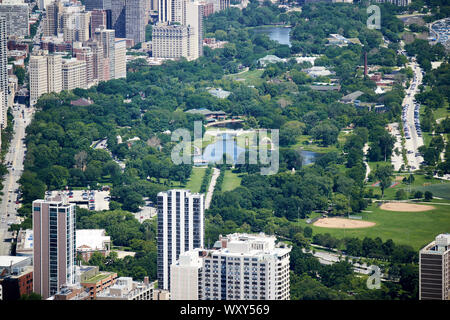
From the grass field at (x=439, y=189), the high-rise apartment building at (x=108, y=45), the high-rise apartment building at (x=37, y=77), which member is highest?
the high-rise apartment building at (x=108, y=45)

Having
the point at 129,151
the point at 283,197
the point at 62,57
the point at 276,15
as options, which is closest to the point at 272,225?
the point at 283,197

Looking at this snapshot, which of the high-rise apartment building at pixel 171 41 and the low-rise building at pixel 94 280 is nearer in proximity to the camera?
the low-rise building at pixel 94 280

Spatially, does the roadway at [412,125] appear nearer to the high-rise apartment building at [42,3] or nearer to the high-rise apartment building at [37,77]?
the high-rise apartment building at [37,77]

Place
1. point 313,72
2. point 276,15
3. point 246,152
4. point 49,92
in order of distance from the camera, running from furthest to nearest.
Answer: point 276,15 → point 313,72 → point 49,92 → point 246,152

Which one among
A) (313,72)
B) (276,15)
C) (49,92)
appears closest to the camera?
(49,92)

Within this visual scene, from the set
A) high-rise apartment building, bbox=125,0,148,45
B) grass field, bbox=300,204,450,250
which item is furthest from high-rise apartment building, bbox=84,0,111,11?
grass field, bbox=300,204,450,250

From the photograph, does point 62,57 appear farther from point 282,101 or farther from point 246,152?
point 246,152

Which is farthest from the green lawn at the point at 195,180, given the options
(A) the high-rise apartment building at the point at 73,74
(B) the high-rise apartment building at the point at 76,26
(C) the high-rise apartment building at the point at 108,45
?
(B) the high-rise apartment building at the point at 76,26
